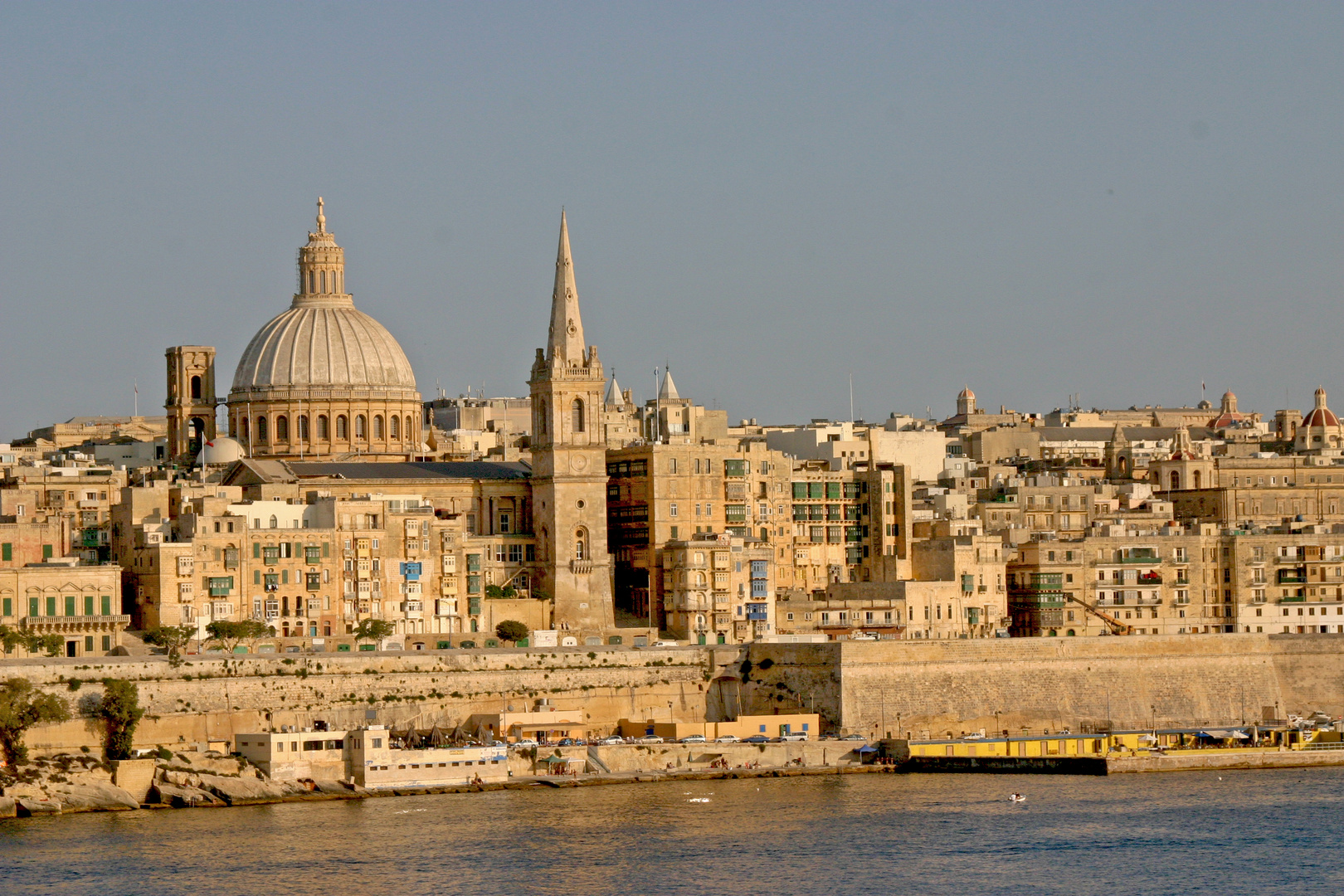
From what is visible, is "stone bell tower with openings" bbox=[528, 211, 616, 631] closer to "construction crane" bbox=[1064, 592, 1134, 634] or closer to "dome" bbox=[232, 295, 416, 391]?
"dome" bbox=[232, 295, 416, 391]

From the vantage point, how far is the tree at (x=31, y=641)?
78500 millimetres

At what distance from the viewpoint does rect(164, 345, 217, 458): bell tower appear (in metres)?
102

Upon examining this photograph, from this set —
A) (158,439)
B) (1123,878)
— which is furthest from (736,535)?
(1123,878)

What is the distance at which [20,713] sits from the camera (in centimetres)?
7275

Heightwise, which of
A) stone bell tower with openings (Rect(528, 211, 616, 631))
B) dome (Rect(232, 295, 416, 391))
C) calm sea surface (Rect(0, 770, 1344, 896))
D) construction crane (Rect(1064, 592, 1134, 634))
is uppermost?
dome (Rect(232, 295, 416, 391))

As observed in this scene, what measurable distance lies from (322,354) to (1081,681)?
2930 centimetres

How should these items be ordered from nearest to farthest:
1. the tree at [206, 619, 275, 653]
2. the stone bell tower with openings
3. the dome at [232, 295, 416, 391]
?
the tree at [206, 619, 275, 653], the stone bell tower with openings, the dome at [232, 295, 416, 391]

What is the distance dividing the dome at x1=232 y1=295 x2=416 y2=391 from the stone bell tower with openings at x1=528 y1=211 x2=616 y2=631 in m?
12.2

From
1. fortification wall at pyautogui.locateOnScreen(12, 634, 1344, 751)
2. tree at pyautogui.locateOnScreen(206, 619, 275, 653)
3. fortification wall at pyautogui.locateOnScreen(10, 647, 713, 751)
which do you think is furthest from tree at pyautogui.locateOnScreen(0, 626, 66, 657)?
tree at pyautogui.locateOnScreen(206, 619, 275, 653)

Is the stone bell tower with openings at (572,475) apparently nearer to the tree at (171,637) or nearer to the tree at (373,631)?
the tree at (373,631)

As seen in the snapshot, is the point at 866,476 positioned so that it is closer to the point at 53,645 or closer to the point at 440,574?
the point at 440,574

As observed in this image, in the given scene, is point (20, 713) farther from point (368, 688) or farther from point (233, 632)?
point (368, 688)

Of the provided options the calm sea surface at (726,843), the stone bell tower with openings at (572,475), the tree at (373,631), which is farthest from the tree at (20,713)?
the stone bell tower with openings at (572,475)

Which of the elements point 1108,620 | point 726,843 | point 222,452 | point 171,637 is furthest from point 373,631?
point 1108,620
